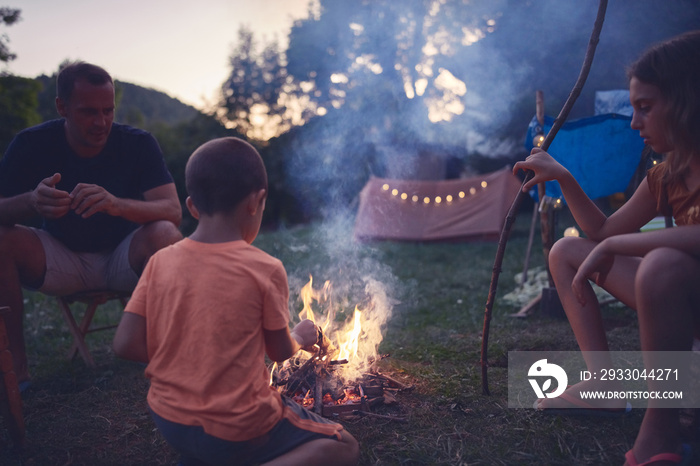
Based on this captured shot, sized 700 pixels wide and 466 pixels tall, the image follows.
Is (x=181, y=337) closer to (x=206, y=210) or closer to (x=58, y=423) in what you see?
(x=206, y=210)

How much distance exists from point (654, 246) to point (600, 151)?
2.61 meters

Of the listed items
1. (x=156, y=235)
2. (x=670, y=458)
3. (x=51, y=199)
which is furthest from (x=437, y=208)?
(x=670, y=458)

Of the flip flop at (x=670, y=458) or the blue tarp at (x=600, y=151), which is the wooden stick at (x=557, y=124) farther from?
the blue tarp at (x=600, y=151)

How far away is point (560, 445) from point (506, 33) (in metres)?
8.32

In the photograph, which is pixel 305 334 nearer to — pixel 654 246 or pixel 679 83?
pixel 654 246

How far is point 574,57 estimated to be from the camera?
8062mm

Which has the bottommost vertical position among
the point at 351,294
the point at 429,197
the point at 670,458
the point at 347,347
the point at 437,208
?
the point at 347,347

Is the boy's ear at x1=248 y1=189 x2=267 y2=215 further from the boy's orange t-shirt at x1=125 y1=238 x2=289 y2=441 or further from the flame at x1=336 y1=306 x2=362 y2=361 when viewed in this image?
the flame at x1=336 y1=306 x2=362 y2=361

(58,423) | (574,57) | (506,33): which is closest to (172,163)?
(506,33)

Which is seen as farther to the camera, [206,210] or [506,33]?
[506,33]

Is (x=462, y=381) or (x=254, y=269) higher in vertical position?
(x=254, y=269)

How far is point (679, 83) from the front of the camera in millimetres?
1851

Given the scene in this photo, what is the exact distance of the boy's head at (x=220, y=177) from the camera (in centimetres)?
168

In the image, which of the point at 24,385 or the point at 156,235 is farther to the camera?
the point at 156,235
